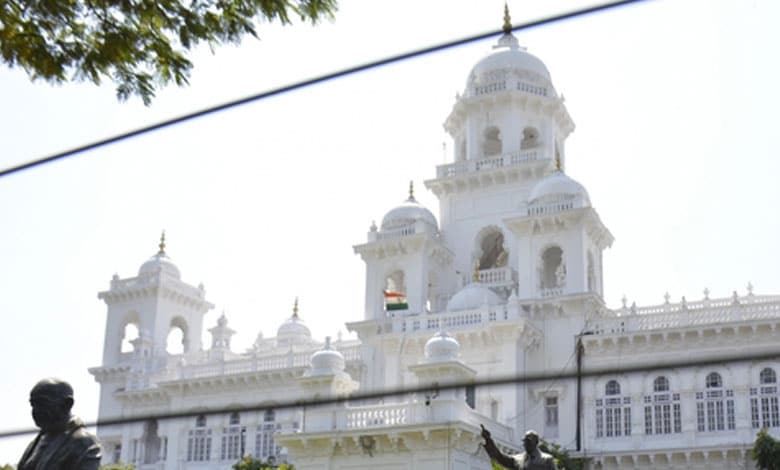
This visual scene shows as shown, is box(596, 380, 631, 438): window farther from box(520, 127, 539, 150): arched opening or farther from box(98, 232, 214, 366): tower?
box(98, 232, 214, 366): tower

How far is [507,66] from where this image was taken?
47906mm

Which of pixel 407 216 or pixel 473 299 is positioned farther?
pixel 407 216

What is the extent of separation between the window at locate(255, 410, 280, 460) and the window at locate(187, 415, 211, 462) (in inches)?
90.1

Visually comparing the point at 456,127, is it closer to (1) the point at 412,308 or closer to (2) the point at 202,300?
(1) the point at 412,308

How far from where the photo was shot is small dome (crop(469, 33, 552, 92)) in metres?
48.0

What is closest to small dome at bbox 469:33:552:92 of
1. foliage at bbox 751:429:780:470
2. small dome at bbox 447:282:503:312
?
small dome at bbox 447:282:503:312

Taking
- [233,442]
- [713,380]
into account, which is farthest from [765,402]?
[233,442]

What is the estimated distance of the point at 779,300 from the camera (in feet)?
124

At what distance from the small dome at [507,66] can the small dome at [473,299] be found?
1043cm

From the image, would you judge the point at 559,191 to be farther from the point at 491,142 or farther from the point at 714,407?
the point at 714,407

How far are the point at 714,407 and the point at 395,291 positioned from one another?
14.0m

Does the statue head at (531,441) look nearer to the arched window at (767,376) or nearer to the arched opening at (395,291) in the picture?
the arched window at (767,376)

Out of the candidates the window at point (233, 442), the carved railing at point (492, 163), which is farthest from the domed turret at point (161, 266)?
the carved railing at point (492, 163)

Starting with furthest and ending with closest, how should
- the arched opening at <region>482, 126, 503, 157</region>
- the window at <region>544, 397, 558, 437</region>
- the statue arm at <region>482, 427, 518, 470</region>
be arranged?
the arched opening at <region>482, 126, 503, 157</region> < the window at <region>544, 397, 558, 437</region> < the statue arm at <region>482, 427, 518, 470</region>
